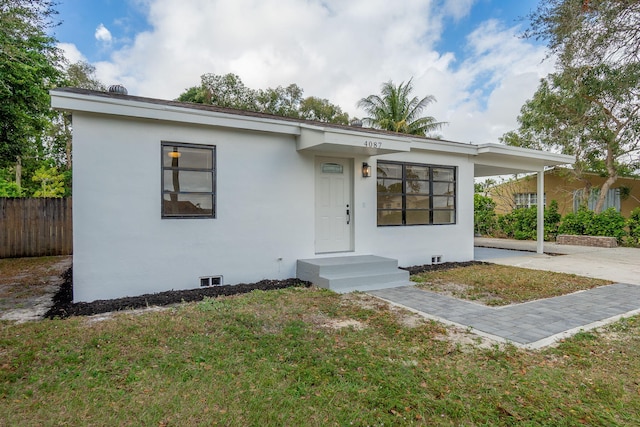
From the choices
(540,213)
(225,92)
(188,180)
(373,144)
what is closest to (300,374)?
(188,180)

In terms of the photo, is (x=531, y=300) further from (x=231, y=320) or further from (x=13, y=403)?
(x=13, y=403)

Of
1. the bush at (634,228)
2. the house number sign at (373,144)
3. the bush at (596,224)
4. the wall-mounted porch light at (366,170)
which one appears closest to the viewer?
the house number sign at (373,144)

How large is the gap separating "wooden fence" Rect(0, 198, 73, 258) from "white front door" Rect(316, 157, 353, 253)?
8152 mm

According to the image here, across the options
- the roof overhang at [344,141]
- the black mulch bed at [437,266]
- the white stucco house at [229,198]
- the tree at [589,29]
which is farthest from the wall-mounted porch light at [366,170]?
the tree at [589,29]

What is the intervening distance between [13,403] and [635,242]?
16426 mm

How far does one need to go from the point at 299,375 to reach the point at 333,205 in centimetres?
472

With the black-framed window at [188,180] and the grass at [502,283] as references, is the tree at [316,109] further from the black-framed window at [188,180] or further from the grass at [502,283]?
the black-framed window at [188,180]

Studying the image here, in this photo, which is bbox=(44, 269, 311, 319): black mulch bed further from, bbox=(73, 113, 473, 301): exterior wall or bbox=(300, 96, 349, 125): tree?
bbox=(300, 96, 349, 125): tree

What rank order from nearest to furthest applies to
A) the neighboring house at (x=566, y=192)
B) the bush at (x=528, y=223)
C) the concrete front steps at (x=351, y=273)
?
the concrete front steps at (x=351, y=273)
the bush at (x=528, y=223)
the neighboring house at (x=566, y=192)

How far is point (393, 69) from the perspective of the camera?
23.3 metres

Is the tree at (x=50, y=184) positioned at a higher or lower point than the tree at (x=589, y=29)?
lower

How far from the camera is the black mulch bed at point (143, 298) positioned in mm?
4707

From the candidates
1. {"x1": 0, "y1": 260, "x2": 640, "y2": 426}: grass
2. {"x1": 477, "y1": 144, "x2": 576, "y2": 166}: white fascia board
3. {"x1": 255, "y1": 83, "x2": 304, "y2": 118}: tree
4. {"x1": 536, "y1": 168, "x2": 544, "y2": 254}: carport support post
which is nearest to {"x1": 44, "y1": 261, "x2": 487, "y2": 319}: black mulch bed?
{"x1": 0, "y1": 260, "x2": 640, "y2": 426}: grass

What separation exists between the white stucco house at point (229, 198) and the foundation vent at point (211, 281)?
23mm
